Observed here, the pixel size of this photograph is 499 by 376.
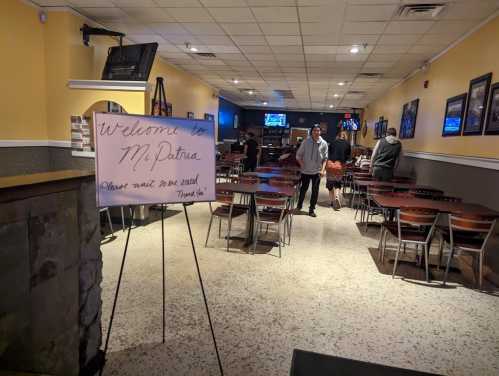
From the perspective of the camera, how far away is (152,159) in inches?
69.6

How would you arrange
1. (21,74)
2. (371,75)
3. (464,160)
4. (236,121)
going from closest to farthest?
(21,74) < (464,160) < (371,75) < (236,121)

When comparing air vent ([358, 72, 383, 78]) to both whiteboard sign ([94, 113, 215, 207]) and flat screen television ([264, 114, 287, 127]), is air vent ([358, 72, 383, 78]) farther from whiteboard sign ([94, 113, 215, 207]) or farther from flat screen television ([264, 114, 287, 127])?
flat screen television ([264, 114, 287, 127])

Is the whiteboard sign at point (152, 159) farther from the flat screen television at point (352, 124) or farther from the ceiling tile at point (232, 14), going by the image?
the flat screen television at point (352, 124)

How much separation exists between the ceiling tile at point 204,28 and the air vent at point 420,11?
2.72 metres

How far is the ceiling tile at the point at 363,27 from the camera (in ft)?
16.0

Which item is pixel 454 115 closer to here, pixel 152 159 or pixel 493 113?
pixel 493 113

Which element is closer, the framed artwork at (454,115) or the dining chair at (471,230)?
the dining chair at (471,230)

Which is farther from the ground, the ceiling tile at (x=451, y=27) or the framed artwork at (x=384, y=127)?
the ceiling tile at (x=451, y=27)

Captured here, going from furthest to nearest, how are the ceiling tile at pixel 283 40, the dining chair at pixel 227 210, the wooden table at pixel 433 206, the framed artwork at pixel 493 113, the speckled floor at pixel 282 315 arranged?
the ceiling tile at pixel 283 40 < the dining chair at pixel 227 210 < the framed artwork at pixel 493 113 < the wooden table at pixel 433 206 < the speckled floor at pixel 282 315

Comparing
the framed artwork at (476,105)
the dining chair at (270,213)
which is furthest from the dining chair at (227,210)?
the framed artwork at (476,105)

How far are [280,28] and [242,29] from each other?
625mm

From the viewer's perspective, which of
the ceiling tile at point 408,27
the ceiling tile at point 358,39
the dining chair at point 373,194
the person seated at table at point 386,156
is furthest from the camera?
the person seated at table at point 386,156

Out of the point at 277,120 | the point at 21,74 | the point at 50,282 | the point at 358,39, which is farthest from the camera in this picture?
the point at 277,120

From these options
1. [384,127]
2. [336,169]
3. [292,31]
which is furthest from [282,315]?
[384,127]
